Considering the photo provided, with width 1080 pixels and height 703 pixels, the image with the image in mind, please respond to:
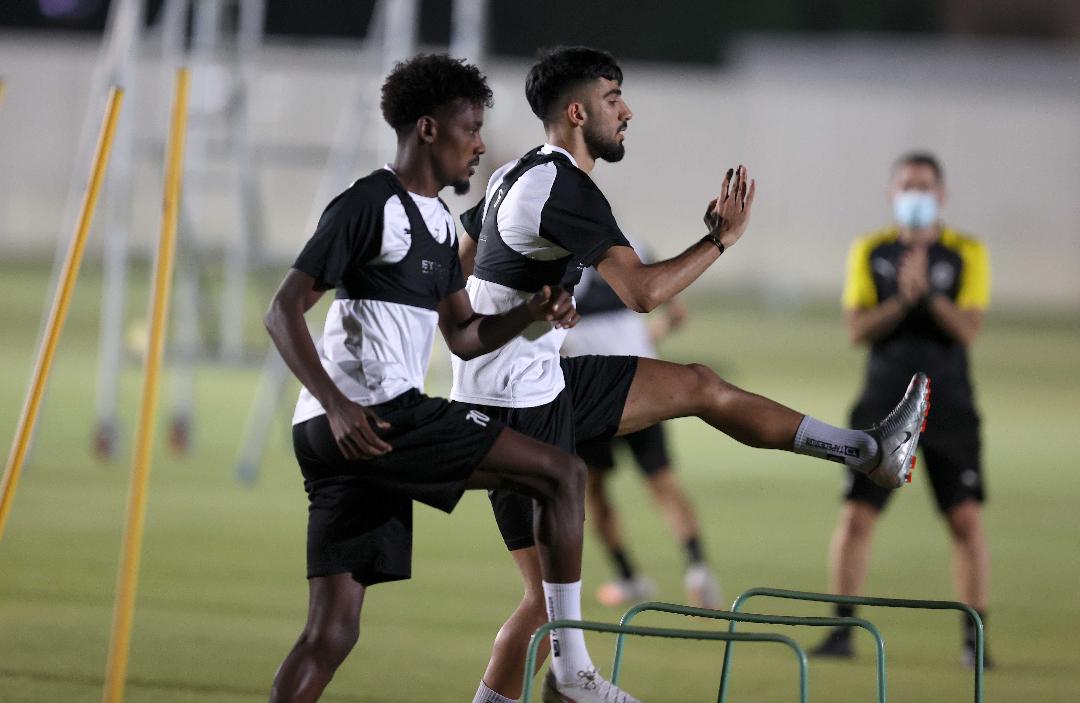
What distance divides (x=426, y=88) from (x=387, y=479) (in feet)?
3.78

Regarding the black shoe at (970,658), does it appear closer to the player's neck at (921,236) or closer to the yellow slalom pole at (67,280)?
the player's neck at (921,236)

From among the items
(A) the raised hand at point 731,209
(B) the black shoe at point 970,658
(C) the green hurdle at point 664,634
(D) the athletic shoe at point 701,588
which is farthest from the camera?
(D) the athletic shoe at point 701,588

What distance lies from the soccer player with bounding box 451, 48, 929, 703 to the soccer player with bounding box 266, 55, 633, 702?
288mm

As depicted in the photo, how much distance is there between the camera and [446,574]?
9.50m

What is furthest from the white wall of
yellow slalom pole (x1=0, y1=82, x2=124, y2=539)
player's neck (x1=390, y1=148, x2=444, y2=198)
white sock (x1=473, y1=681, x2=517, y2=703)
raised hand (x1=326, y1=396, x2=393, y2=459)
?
raised hand (x1=326, y1=396, x2=393, y2=459)

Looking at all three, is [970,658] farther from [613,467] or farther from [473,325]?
[473,325]

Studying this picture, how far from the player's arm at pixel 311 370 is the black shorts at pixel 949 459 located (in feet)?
11.8

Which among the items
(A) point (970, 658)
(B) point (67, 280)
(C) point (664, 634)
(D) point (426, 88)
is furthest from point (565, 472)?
(A) point (970, 658)

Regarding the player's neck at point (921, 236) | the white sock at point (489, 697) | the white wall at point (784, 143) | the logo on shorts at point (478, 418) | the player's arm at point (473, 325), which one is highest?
the white wall at point (784, 143)

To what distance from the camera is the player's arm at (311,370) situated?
15.6 ft

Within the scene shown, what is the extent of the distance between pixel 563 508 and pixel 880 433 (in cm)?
111

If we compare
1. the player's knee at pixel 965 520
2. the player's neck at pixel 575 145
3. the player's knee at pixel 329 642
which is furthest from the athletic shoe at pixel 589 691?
the player's knee at pixel 965 520

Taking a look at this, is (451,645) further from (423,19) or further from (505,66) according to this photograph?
(423,19)

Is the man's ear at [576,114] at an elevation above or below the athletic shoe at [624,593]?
above
